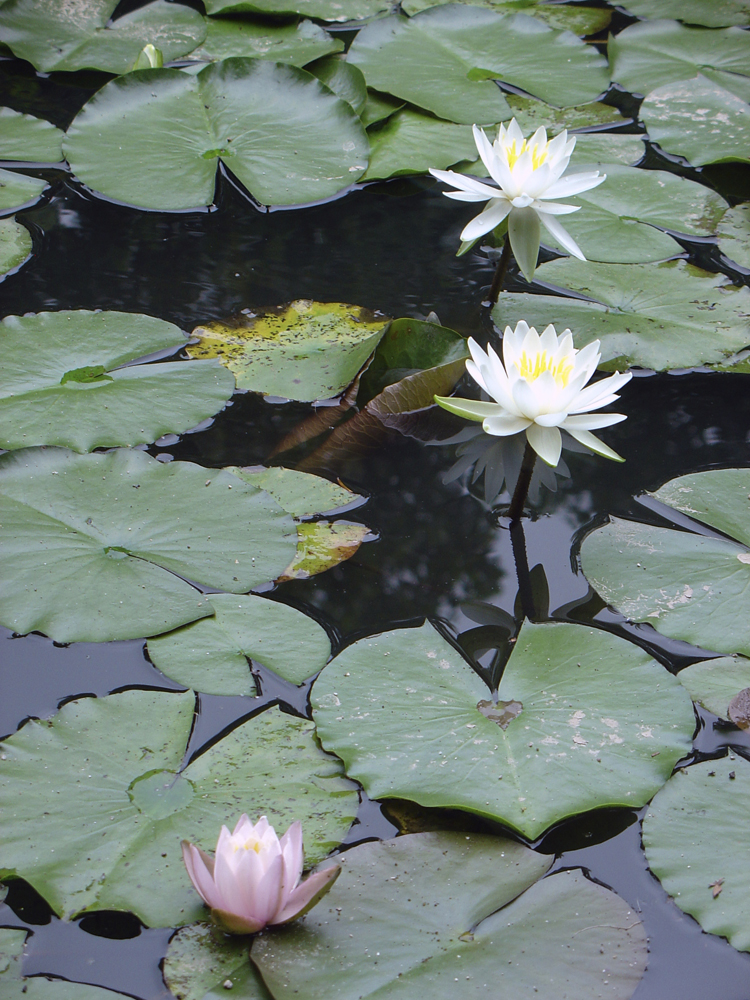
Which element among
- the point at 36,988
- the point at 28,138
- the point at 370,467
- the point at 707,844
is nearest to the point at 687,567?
the point at 707,844

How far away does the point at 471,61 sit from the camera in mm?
2943

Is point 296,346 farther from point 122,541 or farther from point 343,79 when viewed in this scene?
point 343,79

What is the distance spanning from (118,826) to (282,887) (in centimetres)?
27

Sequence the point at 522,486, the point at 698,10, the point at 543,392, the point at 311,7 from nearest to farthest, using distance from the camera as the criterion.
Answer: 1. the point at 543,392
2. the point at 522,486
3. the point at 311,7
4. the point at 698,10

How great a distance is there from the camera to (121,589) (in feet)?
4.77

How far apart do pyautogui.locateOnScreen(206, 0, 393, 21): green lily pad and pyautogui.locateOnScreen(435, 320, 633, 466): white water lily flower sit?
86.9 inches

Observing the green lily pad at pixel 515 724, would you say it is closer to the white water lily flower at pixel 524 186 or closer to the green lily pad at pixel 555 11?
the white water lily flower at pixel 524 186

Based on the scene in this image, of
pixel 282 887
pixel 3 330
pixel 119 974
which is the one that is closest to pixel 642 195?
pixel 3 330

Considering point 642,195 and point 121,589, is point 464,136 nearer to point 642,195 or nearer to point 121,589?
point 642,195

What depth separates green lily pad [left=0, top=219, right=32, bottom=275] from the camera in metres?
Answer: 2.19

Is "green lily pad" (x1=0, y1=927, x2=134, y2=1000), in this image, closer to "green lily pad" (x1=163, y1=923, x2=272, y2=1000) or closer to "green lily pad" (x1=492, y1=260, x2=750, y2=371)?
"green lily pad" (x1=163, y1=923, x2=272, y2=1000)

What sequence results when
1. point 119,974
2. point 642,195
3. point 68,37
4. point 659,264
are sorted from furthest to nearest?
point 68,37 < point 642,195 < point 659,264 < point 119,974

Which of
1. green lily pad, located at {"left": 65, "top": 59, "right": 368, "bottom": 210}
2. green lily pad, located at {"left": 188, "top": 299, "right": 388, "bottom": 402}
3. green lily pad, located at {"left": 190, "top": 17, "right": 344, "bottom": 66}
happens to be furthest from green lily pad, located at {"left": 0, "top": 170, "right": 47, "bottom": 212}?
green lily pad, located at {"left": 190, "top": 17, "right": 344, "bottom": 66}

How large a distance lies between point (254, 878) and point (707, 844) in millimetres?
629
